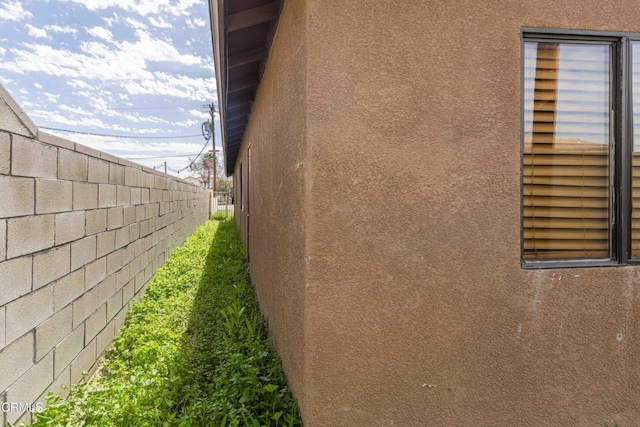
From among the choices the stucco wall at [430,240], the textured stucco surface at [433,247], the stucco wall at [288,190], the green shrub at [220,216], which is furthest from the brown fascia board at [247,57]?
the green shrub at [220,216]

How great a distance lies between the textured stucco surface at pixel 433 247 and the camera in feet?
6.97

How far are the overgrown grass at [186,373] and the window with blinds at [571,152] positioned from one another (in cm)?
200

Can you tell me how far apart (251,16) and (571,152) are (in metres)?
2.65

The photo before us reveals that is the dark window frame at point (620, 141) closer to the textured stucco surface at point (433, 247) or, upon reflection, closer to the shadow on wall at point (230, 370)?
the textured stucco surface at point (433, 247)

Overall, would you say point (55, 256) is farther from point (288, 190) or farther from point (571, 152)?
point (571, 152)

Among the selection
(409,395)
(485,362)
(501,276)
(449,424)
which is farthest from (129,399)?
(501,276)

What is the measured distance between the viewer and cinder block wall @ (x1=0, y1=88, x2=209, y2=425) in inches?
86.4

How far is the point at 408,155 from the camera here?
2.16 m

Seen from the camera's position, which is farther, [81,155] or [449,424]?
[81,155]

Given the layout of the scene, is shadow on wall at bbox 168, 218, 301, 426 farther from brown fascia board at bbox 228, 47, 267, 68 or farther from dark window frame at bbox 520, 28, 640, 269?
brown fascia board at bbox 228, 47, 267, 68

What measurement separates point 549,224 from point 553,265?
0.86 feet

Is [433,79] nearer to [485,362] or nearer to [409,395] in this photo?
[485,362]

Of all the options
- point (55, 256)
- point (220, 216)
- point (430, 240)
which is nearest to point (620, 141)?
point (430, 240)

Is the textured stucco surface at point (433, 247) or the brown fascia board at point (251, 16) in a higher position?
the brown fascia board at point (251, 16)
